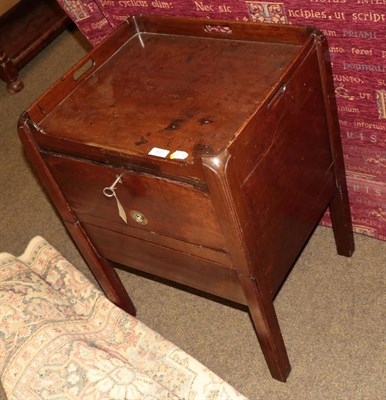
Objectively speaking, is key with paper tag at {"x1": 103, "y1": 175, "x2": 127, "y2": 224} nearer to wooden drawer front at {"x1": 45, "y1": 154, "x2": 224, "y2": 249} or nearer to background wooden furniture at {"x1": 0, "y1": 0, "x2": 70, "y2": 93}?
wooden drawer front at {"x1": 45, "y1": 154, "x2": 224, "y2": 249}

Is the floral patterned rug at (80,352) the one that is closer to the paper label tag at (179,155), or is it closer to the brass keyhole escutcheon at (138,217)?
the brass keyhole escutcheon at (138,217)

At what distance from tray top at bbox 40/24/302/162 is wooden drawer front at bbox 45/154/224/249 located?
0.06 meters

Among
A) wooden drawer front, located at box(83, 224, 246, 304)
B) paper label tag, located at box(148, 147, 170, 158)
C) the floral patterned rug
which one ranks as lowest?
the floral patterned rug

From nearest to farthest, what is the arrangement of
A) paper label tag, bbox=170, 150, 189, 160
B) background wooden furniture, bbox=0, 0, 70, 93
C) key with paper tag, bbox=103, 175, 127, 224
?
paper label tag, bbox=170, 150, 189, 160
key with paper tag, bbox=103, 175, 127, 224
background wooden furniture, bbox=0, 0, 70, 93

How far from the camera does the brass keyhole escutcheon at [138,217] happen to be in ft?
4.17

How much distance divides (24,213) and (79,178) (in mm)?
957

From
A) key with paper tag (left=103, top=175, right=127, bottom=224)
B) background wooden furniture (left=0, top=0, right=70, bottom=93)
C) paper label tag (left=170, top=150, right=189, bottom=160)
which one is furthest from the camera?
background wooden furniture (left=0, top=0, right=70, bottom=93)

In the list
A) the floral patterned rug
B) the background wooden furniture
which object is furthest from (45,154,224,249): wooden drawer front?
the background wooden furniture

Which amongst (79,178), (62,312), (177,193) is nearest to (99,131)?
(79,178)

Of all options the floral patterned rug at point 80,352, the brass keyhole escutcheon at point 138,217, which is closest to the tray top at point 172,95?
the brass keyhole escutcheon at point 138,217

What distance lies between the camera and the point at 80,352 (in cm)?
134

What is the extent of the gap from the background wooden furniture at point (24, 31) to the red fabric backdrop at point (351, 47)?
120 cm

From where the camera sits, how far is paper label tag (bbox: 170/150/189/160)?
1.10 metres

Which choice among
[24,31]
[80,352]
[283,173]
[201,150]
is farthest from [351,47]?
[24,31]
